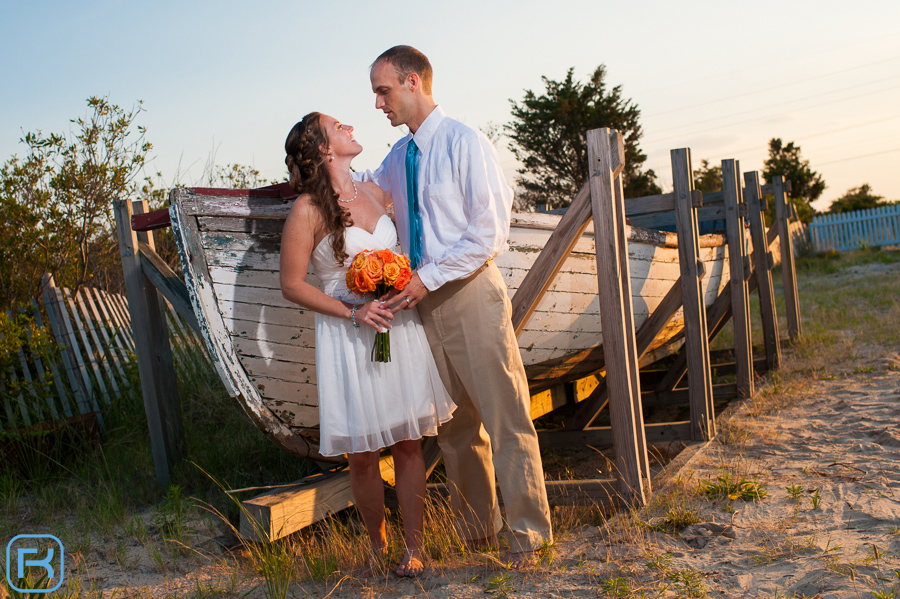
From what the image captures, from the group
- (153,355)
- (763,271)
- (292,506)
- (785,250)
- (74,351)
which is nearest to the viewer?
(292,506)

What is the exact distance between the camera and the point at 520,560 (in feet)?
9.66

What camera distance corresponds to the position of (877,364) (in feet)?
21.5

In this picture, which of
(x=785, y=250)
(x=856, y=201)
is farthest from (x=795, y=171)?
(x=785, y=250)

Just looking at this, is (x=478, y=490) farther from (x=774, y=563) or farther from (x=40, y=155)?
(x=40, y=155)

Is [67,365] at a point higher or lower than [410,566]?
higher

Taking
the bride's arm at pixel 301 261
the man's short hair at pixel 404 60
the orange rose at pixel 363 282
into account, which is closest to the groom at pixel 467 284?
the man's short hair at pixel 404 60

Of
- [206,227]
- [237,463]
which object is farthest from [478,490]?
[237,463]

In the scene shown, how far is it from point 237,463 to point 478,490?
2.24 meters

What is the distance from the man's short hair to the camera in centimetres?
293

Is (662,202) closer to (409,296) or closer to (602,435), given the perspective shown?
(602,435)

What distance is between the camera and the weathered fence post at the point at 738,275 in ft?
19.3

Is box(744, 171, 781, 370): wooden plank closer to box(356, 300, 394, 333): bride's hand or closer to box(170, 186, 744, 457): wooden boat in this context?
box(170, 186, 744, 457): wooden boat

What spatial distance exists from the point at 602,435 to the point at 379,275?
3.05m

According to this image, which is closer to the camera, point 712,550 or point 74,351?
point 712,550
